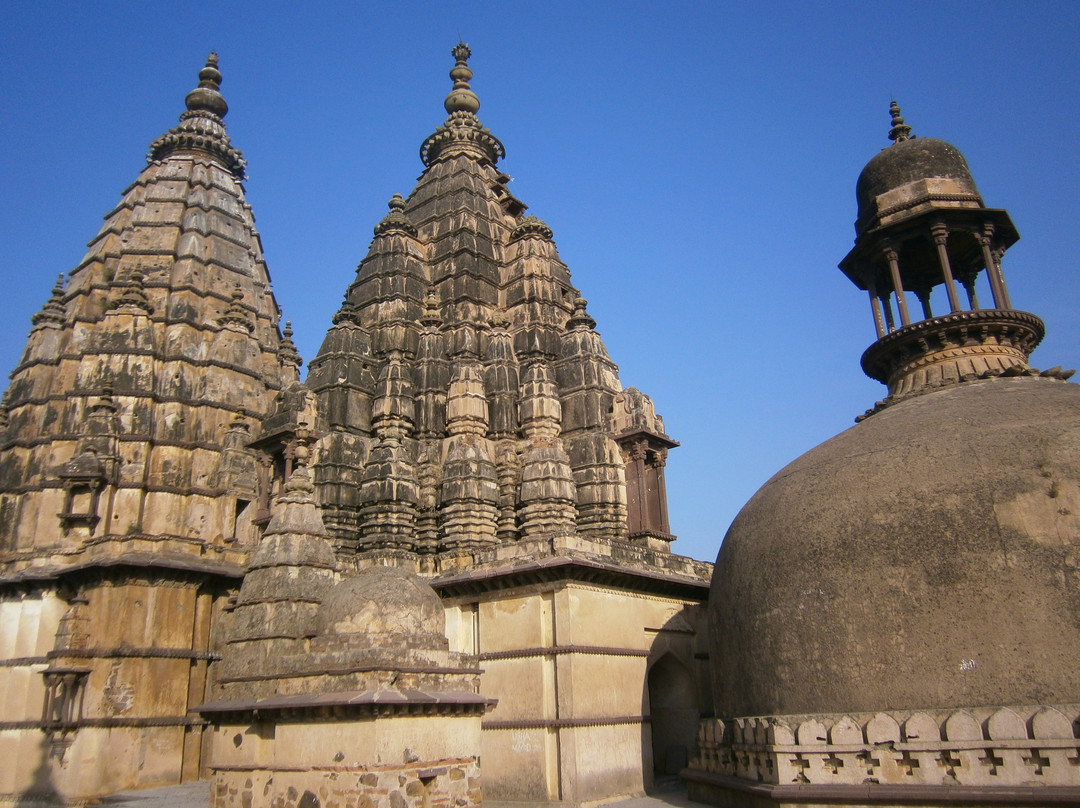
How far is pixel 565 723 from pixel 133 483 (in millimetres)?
15949

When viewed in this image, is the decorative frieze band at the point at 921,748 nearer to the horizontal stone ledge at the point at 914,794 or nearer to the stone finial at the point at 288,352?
the horizontal stone ledge at the point at 914,794

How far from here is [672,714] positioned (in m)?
19.3

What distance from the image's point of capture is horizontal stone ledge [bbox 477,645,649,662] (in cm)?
1622

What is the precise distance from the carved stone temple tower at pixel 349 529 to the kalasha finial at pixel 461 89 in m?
0.23

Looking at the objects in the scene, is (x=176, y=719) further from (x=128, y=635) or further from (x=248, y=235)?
(x=248, y=235)

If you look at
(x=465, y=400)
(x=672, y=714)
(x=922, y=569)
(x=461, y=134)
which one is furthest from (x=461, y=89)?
(x=922, y=569)

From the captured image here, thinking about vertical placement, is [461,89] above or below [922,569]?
above

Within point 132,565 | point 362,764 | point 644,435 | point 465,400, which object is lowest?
point 362,764

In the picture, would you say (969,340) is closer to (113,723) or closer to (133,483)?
(113,723)

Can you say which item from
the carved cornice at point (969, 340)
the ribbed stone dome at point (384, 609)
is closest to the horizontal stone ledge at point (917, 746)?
the ribbed stone dome at point (384, 609)

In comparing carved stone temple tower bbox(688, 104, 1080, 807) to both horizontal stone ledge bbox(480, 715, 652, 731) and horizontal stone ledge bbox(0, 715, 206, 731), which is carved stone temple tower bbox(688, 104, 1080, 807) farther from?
horizontal stone ledge bbox(0, 715, 206, 731)

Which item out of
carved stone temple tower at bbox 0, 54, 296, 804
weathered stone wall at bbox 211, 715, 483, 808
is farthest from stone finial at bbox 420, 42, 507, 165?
weathered stone wall at bbox 211, 715, 483, 808

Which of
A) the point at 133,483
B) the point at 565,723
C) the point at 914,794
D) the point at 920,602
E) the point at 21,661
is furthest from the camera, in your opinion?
the point at 133,483

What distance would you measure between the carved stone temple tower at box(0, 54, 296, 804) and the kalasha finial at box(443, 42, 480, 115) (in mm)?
9870
